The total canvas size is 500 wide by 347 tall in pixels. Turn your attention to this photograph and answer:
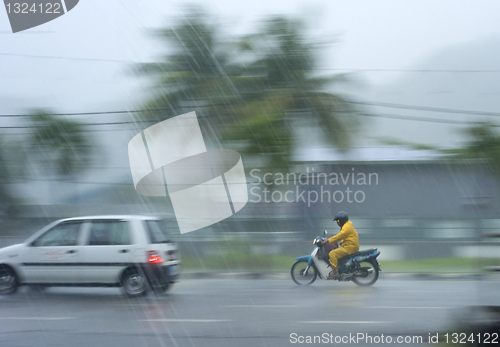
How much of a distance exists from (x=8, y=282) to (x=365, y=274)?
6298 millimetres

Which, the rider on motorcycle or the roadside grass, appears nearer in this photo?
the rider on motorcycle

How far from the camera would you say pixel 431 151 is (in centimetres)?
1406

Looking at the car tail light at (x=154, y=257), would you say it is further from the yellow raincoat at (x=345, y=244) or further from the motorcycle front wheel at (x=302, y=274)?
the yellow raincoat at (x=345, y=244)

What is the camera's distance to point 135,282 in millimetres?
8039

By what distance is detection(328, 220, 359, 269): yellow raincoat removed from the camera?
8.97 meters

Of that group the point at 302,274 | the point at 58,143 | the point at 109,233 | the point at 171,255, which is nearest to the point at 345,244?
the point at 302,274

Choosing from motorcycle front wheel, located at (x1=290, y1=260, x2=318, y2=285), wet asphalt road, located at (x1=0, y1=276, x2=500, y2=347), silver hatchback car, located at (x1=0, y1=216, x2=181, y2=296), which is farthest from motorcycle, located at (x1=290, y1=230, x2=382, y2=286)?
silver hatchback car, located at (x1=0, y1=216, x2=181, y2=296)

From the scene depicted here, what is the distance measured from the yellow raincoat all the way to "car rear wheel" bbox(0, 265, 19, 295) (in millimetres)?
5531

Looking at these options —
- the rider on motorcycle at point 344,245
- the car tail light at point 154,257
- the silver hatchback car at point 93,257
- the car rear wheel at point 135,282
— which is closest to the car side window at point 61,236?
the silver hatchback car at point 93,257

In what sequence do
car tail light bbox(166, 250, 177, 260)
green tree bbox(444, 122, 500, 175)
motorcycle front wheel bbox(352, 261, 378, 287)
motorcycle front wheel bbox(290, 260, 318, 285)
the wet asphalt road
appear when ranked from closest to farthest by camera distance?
the wet asphalt road → car tail light bbox(166, 250, 177, 260) → motorcycle front wheel bbox(352, 261, 378, 287) → motorcycle front wheel bbox(290, 260, 318, 285) → green tree bbox(444, 122, 500, 175)

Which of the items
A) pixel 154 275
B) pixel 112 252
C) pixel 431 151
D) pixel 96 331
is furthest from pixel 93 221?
pixel 431 151

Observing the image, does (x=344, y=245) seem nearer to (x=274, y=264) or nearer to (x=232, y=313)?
(x=232, y=313)

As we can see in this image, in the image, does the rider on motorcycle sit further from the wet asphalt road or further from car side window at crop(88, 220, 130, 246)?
car side window at crop(88, 220, 130, 246)

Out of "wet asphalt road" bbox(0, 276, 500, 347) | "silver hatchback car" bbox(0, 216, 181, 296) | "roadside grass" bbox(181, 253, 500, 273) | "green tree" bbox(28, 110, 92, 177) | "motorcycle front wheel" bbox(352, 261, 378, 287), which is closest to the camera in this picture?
"wet asphalt road" bbox(0, 276, 500, 347)
